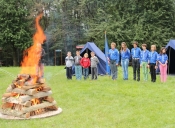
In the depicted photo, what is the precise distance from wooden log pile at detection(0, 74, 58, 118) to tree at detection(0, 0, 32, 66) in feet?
69.1

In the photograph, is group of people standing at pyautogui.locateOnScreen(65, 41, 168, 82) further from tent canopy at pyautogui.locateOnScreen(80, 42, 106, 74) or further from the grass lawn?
tent canopy at pyautogui.locateOnScreen(80, 42, 106, 74)

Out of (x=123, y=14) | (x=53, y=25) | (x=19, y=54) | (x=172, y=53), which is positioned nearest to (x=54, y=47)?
(x=53, y=25)

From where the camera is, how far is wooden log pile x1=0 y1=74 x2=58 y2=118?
6.39 m

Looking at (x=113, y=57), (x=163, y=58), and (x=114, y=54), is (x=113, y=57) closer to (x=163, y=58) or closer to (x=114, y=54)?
(x=114, y=54)

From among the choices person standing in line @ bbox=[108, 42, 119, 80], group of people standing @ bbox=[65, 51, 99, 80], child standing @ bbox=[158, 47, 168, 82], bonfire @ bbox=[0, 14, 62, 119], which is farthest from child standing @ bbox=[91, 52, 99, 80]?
bonfire @ bbox=[0, 14, 62, 119]

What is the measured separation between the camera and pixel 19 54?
31031mm

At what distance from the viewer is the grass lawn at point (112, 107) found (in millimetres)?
5832

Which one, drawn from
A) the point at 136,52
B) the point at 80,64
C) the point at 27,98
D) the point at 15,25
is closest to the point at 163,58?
the point at 136,52

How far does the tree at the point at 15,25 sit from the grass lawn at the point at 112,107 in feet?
59.0

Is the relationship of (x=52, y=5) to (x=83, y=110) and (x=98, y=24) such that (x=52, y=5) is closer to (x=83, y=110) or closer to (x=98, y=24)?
(x=98, y=24)

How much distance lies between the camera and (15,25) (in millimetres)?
27812

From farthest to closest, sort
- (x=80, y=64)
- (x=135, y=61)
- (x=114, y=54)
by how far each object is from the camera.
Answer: (x=80, y=64)
(x=114, y=54)
(x=135, y=61)

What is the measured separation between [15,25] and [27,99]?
22.6m

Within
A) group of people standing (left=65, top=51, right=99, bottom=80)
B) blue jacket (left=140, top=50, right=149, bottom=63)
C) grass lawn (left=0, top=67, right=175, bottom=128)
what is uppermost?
blue jacket (left=140, top=50, right=149, bottom=63)
